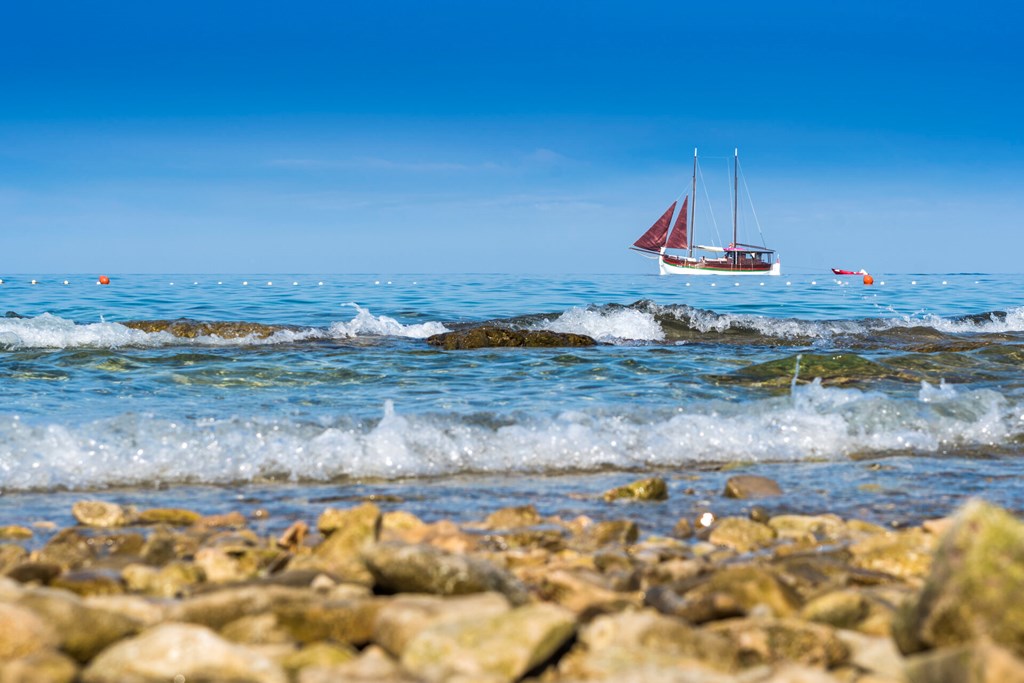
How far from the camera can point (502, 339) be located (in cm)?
1591

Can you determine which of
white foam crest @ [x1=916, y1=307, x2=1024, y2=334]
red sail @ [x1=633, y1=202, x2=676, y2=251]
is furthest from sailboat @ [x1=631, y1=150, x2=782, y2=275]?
white foam crest @ [x1=916, y1=307, x2=1024, y2=334]

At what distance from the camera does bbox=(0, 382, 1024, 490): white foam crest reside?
660cm

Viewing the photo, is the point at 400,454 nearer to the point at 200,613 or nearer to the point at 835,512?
the point at 835,512

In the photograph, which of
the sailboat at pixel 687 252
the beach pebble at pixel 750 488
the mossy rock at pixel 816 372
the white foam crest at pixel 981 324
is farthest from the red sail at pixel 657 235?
the beach pebble at pixel 750 488

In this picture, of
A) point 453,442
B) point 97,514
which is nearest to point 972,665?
point 97,514

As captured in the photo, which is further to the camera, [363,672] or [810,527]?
[810,527]

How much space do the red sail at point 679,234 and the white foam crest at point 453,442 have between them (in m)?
80.8

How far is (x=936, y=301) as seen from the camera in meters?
32.2

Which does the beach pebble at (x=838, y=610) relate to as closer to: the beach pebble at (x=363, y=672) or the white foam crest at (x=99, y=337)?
the beach pebble at (x=363, y=672)

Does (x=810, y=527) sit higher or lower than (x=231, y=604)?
lower

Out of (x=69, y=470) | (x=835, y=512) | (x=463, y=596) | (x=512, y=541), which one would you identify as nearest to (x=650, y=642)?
(x=463, y=596)

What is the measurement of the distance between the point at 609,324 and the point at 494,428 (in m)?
12.6

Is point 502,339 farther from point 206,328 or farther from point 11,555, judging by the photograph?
point 11,555

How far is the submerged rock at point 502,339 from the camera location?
51.4 ft
